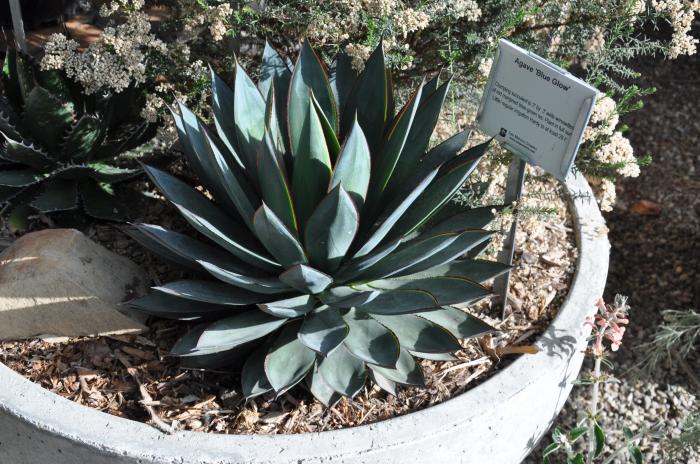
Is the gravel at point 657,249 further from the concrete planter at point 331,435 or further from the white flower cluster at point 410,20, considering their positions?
the white flower cluster at point 410,20

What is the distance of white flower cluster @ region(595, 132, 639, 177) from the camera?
2.33 m

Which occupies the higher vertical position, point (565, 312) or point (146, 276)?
point (565, 312)

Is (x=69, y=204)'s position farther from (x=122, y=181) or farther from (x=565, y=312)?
(x=565, y=312)

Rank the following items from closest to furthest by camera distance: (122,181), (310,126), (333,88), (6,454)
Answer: (310,126) → (6,454) → (333,88) → (122,181)

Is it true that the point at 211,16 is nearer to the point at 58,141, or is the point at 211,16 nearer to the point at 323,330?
the point at 58,141

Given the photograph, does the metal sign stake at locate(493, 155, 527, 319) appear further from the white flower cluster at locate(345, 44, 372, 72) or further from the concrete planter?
the white flower cluster at locate(345, 44, 372, 72)

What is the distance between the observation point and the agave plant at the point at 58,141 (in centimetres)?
251

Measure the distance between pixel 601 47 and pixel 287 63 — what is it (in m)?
1.10

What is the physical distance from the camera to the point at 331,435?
2064 mm

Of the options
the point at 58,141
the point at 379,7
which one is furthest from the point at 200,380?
the point at 379,7

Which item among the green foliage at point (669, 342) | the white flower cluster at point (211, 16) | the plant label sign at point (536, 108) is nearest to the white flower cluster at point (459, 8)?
the plant label sign at point (536, 108)

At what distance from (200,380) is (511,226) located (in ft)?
3.57

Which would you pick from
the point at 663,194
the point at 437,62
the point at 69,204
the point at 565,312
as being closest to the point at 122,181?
the point at 69,204

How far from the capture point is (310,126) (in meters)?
2.04
